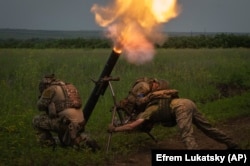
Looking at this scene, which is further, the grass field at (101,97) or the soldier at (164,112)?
the grass field at (101,97)

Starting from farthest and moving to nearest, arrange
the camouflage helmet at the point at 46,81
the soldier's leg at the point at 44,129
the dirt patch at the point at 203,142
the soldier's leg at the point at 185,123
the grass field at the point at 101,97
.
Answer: the camouflage helmet at the point at 46,81 → the soldier's leg at the point at 44,129 → the dirt patch at the point at 203,142 → the grass field at the point at 101,97 → the soldier's leg at the point at 185,123

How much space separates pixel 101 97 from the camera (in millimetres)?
17438

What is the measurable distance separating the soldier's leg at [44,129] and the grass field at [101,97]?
28cm

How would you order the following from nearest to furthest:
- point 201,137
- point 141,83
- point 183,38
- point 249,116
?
point 141,83, point 201,137, point 249,116, point 183,38

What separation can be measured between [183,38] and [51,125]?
2294 inches

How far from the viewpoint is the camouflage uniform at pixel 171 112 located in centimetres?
930

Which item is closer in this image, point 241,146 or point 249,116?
point 241,146

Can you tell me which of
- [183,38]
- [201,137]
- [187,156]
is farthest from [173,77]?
[183,38]

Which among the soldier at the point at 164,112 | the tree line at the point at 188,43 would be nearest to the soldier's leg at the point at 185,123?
the soldier at the point at 164,112

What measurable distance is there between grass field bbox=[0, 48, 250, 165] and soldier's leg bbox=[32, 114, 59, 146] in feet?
0.91

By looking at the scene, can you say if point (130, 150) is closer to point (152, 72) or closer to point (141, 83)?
point (141, 83)

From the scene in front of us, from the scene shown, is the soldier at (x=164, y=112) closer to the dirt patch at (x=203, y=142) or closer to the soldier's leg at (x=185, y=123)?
the soldier's leg at (x=185, y=123)

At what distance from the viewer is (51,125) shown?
10.1 meters

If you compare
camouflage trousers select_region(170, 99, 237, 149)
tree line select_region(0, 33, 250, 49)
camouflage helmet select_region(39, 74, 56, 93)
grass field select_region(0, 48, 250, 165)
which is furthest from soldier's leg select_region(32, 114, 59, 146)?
tree line select_region(0, 33, 250, 49)
